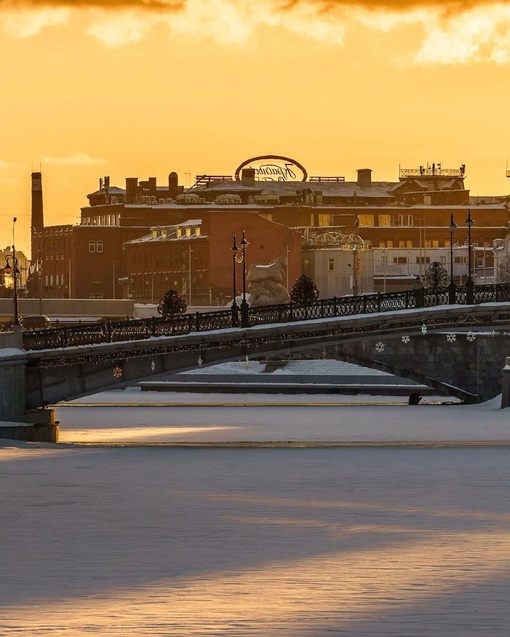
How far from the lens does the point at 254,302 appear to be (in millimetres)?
114750

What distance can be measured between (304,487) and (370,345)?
176ft

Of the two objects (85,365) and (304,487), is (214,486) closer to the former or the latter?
(304,487)

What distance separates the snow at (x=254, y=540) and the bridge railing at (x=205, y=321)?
6.49 m

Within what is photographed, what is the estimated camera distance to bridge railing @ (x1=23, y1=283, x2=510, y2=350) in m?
63.9

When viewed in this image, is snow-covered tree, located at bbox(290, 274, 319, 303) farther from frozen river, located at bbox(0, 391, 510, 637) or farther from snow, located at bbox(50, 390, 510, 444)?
frozen river, located at bbox(0, 391, 510, 637)

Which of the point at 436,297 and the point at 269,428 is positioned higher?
the point at 436,297

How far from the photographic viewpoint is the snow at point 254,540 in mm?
22438

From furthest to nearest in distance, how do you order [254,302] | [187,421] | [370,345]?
[254,302]
[370,345]
[187,421]

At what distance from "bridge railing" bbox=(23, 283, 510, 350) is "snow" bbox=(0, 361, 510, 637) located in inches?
255

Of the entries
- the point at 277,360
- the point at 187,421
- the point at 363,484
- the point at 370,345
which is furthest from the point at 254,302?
the point at 363,484

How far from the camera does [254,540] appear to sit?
1174 inches

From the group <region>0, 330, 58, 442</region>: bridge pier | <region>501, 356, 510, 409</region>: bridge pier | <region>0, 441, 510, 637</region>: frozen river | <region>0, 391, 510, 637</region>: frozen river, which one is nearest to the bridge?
<region>0, 330, 58, 442</region>: bridge pier

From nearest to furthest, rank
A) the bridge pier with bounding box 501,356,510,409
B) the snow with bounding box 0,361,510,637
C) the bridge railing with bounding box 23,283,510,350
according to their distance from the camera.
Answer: the snow with bounding box 0,361,510,637
the bridge railing with bounding box 23,283,510,350
the bridge pier with bounding box 501,356,510,409

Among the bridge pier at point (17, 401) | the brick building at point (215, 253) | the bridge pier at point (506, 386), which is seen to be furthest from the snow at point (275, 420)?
the brick building at point (215, 253)
